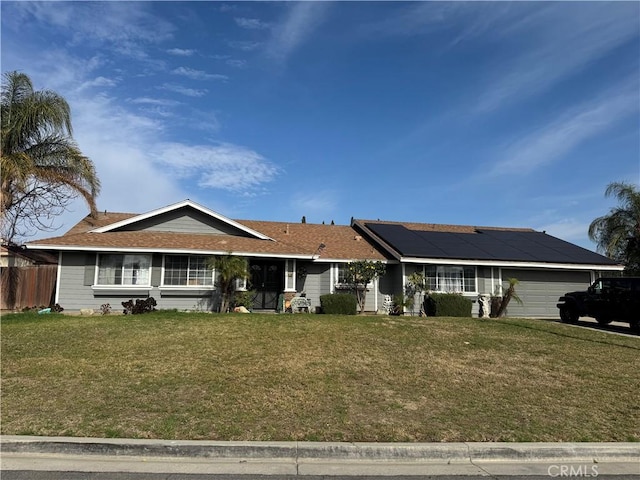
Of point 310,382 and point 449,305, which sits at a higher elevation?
point 449,305

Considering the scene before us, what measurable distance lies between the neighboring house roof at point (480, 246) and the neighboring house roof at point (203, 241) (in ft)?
4.03

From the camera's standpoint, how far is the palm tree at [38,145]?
1659 cm

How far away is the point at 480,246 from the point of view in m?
22.3

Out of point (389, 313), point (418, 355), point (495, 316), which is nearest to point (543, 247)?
point (495, 316)

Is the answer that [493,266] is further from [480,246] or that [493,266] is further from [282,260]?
[282,260]

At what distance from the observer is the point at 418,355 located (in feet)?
34.4

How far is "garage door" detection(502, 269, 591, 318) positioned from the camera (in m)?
21.3

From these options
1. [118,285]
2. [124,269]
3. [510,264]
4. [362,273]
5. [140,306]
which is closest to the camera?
[140,306]

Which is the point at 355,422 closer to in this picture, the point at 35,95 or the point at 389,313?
the point at 389,313

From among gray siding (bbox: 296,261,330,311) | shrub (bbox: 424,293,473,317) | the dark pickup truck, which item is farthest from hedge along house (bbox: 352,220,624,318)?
gray siding (bbox: 296,261,330,311)

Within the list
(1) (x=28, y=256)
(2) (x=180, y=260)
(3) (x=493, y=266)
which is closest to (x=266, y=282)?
(2) (x=180, y=260)

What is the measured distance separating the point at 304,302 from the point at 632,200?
20.4 m

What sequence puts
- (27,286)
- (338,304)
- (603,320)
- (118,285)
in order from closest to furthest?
(118,285) < (603,320) < (338,304) < (27,286)

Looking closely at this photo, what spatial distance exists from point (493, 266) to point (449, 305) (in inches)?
142
